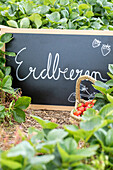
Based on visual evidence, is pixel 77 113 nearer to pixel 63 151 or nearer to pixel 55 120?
pixel 55 120

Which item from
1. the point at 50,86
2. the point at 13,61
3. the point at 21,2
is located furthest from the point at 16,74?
the point at 21,2

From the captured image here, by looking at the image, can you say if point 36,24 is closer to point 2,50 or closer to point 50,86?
point 2,50

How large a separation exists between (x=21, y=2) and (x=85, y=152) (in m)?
1.56

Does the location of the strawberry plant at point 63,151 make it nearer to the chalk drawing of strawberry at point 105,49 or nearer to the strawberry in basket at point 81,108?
the strawberry in basket at point 81,108

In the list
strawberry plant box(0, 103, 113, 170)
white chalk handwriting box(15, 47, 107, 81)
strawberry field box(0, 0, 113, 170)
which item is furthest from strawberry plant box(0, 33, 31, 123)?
strawberry plant box(0, 103, 113, 170)

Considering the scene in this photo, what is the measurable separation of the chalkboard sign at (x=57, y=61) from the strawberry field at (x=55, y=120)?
0.07 meters

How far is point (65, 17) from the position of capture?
6.17ft

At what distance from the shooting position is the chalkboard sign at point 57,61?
1.62 metres

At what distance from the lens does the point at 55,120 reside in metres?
1.36

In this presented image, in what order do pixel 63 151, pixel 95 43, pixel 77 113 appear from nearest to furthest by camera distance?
pixel 63 151 → pixel 77 113 → pixel 95 43

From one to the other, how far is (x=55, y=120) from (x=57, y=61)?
48 cm

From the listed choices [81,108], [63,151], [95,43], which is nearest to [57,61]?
[95,43]

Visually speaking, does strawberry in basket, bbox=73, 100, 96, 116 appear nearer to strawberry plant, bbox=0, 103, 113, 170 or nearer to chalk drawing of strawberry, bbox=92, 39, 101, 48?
chalk drawing of strawberry, bbox=92, 39, 101, 48

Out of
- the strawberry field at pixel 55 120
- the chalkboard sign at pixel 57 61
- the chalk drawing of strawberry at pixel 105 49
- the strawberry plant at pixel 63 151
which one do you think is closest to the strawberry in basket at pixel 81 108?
the strawberry field at pixel 55 120
